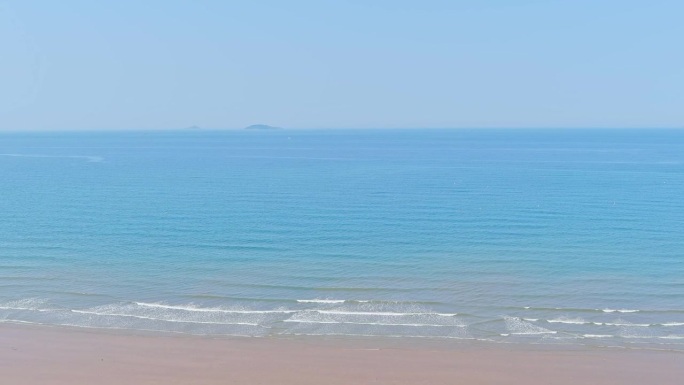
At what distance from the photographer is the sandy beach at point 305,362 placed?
67.9 ft

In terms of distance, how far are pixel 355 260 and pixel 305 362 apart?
502 inches

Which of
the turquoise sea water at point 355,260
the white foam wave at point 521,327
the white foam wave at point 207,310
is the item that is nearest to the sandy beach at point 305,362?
the turquoise sea water at point 355,260

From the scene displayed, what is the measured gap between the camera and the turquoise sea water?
26047 millimetres

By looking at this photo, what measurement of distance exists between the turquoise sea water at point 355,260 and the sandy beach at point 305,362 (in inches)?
48.0

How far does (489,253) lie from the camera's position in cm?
3575

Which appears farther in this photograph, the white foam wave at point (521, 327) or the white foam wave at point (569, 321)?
the white foam wave at point (569, 321)

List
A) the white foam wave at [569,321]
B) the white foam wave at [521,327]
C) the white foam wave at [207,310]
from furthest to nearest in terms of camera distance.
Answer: the white foam wave at [207,310]
the white foam wave at [569,321]
the white foam wave at [521,327]

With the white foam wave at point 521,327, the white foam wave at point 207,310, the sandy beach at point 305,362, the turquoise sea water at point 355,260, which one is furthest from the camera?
the white foam wave at point 207,310

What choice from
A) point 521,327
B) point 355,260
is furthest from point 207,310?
point 521,327

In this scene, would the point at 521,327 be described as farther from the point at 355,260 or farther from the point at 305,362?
the point at 355,260

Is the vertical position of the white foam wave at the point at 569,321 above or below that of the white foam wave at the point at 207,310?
above

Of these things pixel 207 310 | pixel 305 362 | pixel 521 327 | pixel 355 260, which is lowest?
pixel 305 362

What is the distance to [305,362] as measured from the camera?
72.4 feet

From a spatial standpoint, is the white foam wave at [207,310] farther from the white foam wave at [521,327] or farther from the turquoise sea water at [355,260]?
the white foam wave at [521,327]
